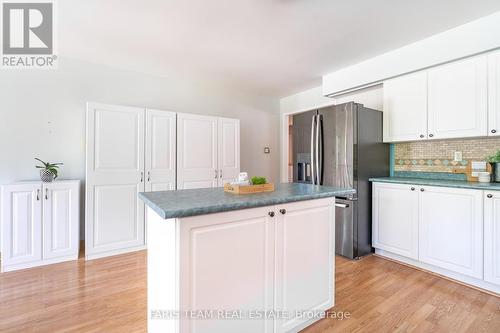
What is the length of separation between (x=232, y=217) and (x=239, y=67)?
2691mm

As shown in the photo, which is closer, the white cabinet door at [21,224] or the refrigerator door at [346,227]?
the white cabinet door at [21,224]

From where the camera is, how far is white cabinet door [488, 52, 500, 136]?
222 centimetres

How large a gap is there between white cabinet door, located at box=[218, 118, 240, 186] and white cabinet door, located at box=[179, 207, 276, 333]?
2.42m

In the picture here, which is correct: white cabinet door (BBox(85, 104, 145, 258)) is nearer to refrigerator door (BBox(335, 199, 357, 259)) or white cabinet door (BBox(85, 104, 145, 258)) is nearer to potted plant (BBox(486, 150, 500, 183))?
refrigerator door (BBox(335, 199, 357, 259))

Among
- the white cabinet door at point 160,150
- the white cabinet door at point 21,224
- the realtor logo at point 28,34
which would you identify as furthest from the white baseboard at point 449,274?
the realtor logo at point 28,34

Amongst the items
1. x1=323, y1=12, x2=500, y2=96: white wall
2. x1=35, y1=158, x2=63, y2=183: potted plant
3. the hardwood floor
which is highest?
x1=323, y1=12, x2=500, y2=96: white wall

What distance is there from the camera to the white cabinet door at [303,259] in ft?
5.04

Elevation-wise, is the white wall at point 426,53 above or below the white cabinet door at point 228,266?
above

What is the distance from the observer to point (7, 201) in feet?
8.24

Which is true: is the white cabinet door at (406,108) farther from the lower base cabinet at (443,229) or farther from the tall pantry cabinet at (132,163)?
the tall pantry cabinet at (132,163)

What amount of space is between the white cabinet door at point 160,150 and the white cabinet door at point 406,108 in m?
2.83

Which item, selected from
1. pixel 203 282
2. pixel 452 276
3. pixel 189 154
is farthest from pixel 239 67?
pixel 452 276

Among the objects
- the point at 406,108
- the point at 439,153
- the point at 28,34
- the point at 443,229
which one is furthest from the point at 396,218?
the point at 28,34


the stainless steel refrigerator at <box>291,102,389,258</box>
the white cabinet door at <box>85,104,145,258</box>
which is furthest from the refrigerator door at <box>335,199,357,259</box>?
the white cabinet door at <box>85,104,145,258</box>
